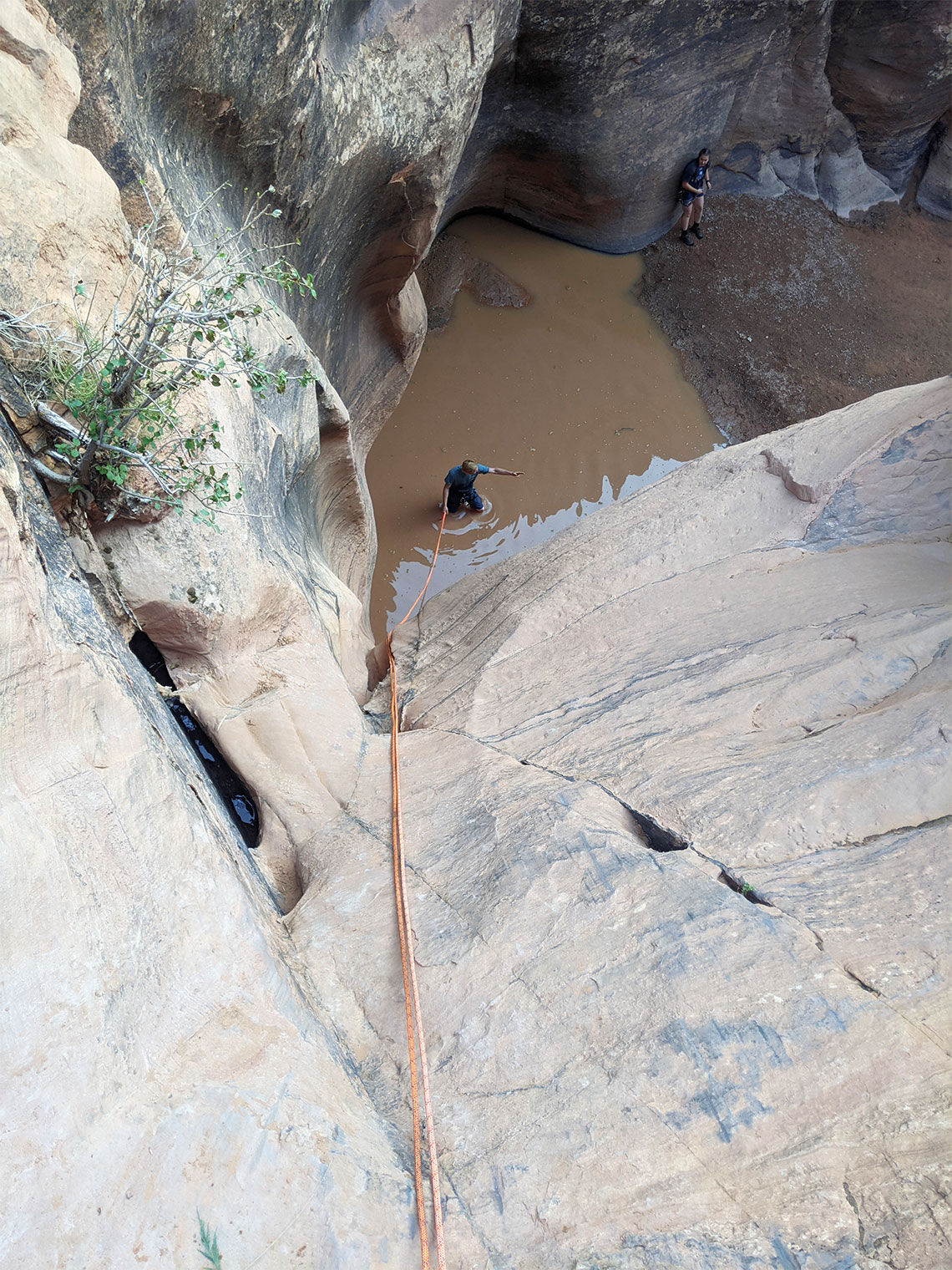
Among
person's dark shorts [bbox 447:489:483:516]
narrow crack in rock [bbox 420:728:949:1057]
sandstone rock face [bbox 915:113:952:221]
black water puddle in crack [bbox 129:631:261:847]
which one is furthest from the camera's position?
sandstone rock face [bbox 915:113:952:221]

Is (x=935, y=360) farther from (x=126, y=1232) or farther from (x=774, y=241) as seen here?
(x=126, y=1232)

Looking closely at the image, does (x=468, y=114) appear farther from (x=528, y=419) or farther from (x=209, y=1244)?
(x=209, y=1244)

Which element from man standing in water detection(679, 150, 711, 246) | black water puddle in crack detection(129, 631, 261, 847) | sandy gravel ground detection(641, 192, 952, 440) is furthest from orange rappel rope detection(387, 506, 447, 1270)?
man standing in water detection(679, 150, 711, 246)

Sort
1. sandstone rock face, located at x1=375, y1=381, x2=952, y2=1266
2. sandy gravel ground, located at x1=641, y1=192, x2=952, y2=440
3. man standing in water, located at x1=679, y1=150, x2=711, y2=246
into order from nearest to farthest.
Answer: sandstone rock face, located at x1=375, y1=381, x2=952, y2=1266, sandy gravel ground, located at x1=641, y1=192, x2=952, y2=440, man standing in water, located at x1=679, y1=150, x2=711, y2=246

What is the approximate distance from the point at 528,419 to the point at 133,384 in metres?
5.30

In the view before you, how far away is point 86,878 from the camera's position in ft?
7.19

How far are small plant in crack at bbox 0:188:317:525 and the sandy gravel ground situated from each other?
6220 millimetres

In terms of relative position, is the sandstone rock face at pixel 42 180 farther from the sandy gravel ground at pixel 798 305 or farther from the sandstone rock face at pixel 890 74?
the sandstone rock face at pixel 890 74

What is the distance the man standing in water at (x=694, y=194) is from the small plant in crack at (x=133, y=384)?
7.67 meters

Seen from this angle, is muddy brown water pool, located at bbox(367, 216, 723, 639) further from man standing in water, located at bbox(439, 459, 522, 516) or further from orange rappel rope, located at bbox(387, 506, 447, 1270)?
orange rappel rope, located at bbox(387, 506, 447, 1270)

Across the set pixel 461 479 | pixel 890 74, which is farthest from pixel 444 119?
pixel 890 74

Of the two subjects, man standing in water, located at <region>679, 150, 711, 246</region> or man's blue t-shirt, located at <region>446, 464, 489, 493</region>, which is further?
man standing in water, located at <region>679, 150, 711, 246</region>

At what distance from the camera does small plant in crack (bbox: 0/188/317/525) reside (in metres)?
2.82

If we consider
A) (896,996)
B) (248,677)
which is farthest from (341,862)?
(896,996)
